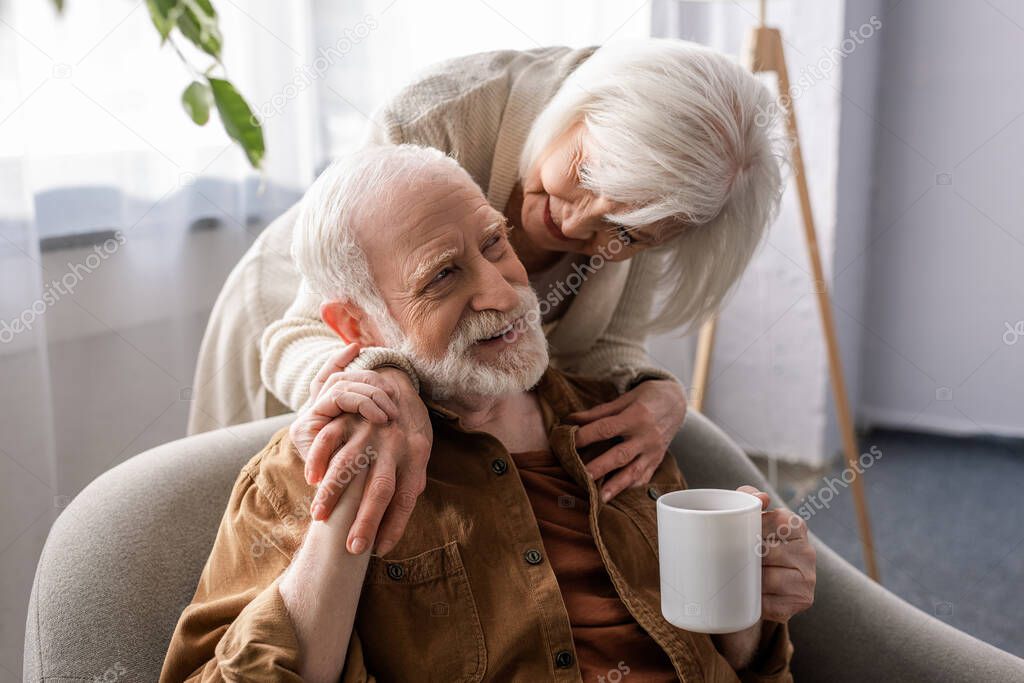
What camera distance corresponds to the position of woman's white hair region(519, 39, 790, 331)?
1.37 meters

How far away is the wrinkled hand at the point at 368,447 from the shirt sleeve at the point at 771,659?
0.56 meters

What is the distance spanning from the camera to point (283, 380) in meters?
1.45

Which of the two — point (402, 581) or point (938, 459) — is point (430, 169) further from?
point (938, 459)

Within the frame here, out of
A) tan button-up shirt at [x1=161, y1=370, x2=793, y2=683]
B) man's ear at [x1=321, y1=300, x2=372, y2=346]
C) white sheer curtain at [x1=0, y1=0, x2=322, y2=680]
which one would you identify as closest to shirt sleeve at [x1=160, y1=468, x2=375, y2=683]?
tan button-up shirt at [x1=161, y1=370, x2=793, y2=683]

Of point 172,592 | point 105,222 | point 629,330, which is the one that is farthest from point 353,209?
point 105,222

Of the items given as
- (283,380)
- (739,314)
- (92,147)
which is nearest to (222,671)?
(283,380)

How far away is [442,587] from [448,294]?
350 millimetres

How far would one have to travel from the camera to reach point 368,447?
1.06 meters

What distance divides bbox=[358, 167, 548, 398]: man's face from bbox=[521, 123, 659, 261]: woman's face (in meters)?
0.23

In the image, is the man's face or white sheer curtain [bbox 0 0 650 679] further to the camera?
white sheer curtain [bbox 0 0 650 679]

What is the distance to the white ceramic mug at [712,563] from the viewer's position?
3.30 feet

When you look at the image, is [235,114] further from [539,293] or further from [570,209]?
[539,293]

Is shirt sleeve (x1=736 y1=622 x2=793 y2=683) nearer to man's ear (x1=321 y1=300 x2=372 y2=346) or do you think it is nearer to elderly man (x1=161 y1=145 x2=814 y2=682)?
elderly man (x1=161 y1=145 x2=814 y2=682)

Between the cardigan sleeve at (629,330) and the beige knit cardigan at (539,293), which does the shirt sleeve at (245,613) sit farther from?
the cardigan sleeve at (629,330)
